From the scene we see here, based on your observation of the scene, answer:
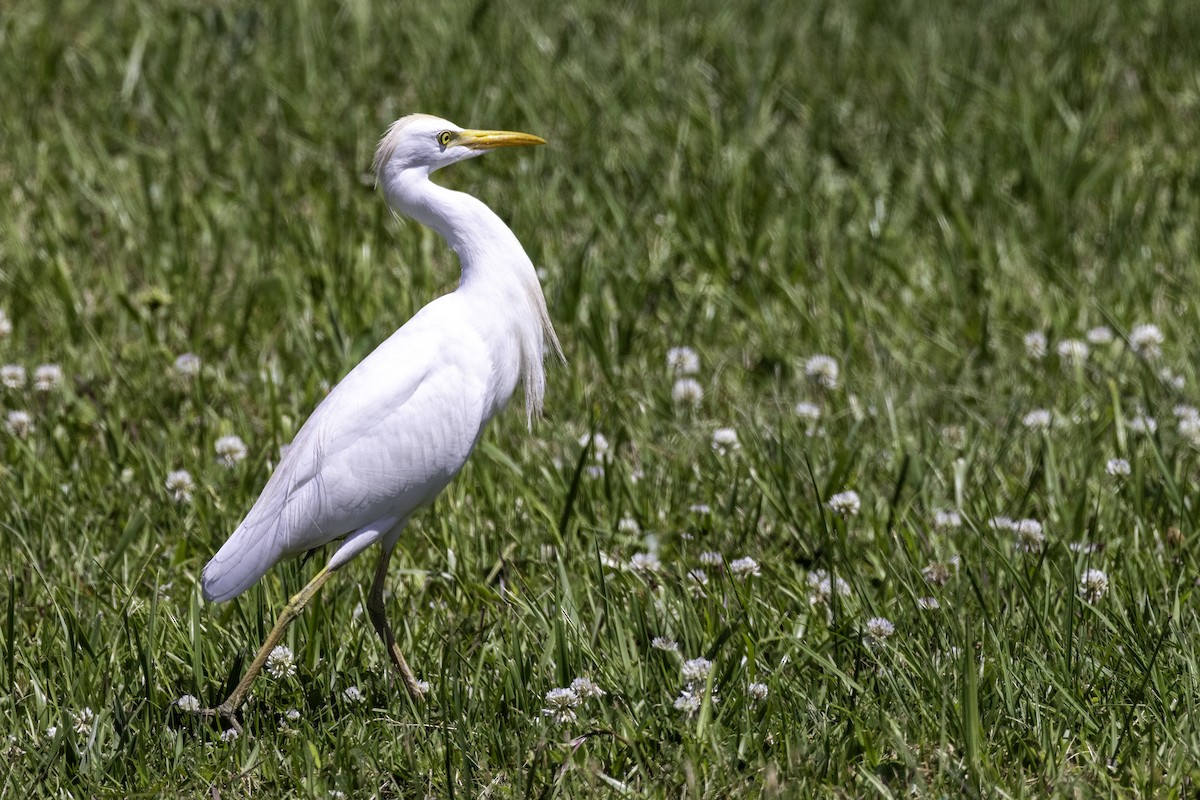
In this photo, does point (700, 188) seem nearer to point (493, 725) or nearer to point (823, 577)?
point (823, 577)

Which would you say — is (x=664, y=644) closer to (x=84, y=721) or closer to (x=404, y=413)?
(x=404, y=413)

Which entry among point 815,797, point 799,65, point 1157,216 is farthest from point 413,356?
point 799,65

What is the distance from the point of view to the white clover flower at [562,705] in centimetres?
293

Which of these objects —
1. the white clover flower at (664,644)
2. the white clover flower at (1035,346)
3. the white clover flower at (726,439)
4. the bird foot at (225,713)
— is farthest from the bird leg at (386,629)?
the white clover flower at (1035,346)

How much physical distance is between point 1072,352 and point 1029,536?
4.23 feet

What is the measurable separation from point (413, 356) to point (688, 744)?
1126 millimetres

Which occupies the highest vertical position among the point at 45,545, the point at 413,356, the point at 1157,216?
the point at 413,356

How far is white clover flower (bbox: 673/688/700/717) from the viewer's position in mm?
2930

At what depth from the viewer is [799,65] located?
6824 mm

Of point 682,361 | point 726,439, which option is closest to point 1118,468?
point 726,439

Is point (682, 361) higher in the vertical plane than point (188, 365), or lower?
lower

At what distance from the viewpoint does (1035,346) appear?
4.79 metres

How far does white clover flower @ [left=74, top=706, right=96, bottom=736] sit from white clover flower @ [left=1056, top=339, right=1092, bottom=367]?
3.23 meters

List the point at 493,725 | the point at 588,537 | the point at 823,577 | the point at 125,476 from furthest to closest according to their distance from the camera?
the point at 125,476 → the point at 588,537 → the point at 823,577 → the point at 493,725
